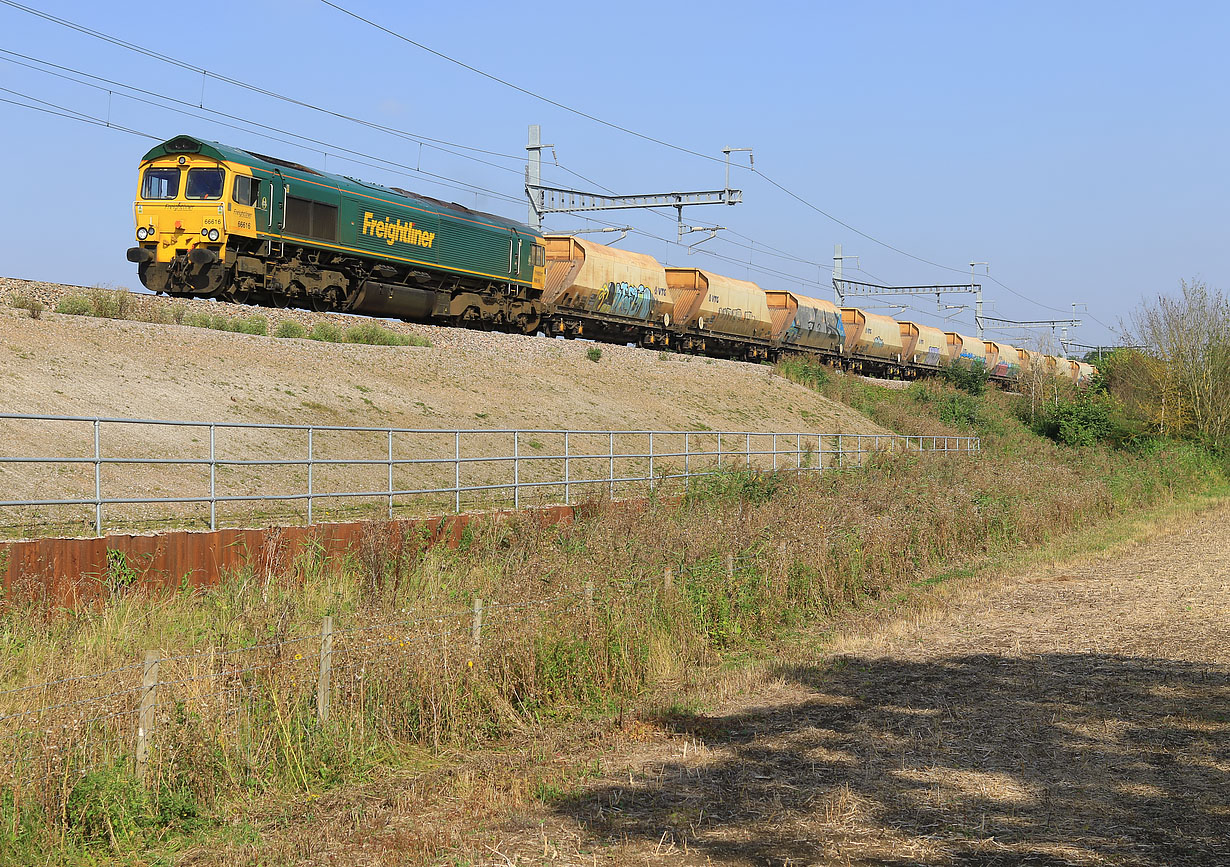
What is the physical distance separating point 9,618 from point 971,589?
1261cm

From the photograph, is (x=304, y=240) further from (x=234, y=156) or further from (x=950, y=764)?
(x=950, y=764)

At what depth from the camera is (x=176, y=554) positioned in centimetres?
1204

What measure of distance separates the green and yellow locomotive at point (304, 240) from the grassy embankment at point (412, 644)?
40.2 ft

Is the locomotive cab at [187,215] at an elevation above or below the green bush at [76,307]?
above

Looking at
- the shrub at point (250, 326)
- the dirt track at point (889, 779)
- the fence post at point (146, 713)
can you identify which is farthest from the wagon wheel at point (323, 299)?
the fence post at point (146, 713)

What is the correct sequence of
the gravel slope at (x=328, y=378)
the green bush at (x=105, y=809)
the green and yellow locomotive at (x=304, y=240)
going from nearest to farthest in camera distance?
1. the green bush at (x=105, y=809)
2. the gravel slope at (x=328, y=378)
3. the green and yellow locomotive at (x=304, y=240)

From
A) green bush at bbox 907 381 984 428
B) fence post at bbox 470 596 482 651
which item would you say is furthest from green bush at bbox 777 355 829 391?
fence post at bbox 470 596 482 651

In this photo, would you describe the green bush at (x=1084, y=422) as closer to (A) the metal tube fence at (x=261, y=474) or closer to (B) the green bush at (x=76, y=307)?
(A) the metal tube fence at (x=261, y=474)

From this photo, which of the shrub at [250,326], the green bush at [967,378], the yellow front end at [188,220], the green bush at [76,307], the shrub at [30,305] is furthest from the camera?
the green bush at [967,378]

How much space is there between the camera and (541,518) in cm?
1645

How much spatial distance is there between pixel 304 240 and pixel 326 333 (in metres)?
2.35

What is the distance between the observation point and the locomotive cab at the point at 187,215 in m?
24.1

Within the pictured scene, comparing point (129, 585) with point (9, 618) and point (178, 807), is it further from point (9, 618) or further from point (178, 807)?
point (178, 807)

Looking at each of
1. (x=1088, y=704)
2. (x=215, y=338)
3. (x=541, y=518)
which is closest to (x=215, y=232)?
(x=215, y=338)
